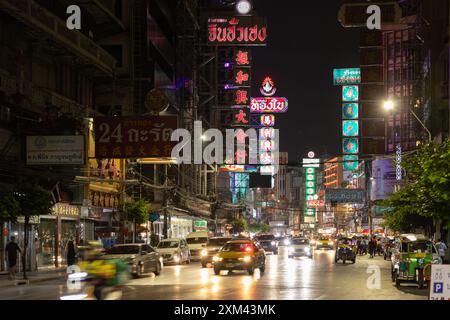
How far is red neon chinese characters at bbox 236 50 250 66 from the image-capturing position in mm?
102812

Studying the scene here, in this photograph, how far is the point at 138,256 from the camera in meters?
32.9

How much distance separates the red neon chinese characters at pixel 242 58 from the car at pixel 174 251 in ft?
187

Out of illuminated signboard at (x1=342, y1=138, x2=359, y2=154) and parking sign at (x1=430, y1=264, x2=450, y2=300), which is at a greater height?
illuminated signboard at (x1=342, y1=138, x2=359, y2=154)

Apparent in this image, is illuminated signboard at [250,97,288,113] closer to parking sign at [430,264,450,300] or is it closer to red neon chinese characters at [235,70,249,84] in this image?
A: red neon chinese characters at [235,70,249,84]

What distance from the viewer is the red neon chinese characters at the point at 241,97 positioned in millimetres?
103438

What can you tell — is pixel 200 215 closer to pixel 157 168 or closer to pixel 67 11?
pixel 157 168

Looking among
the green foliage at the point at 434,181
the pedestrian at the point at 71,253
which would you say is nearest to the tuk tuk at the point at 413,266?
the green foliage at the point at 434,181

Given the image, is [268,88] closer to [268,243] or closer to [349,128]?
[349,128]

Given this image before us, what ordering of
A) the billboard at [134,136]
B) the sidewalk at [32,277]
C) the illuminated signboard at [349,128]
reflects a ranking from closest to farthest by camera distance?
the sidewalk at [32,277] → the billboard at [134,136] → the illuminated signboard at [349,128]

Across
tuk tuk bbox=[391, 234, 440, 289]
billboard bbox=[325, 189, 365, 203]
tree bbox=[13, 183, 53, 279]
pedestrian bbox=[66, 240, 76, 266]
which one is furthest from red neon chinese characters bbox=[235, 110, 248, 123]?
tuk tuk bbox=[391, 234, 440, 289]

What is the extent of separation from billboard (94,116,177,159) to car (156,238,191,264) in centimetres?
989

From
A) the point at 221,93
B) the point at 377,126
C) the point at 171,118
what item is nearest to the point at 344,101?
the point at 377,126

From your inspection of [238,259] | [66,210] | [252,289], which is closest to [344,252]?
[238,259]

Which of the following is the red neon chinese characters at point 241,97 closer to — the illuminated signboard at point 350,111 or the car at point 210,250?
the illuminated signboard at point 350,111
